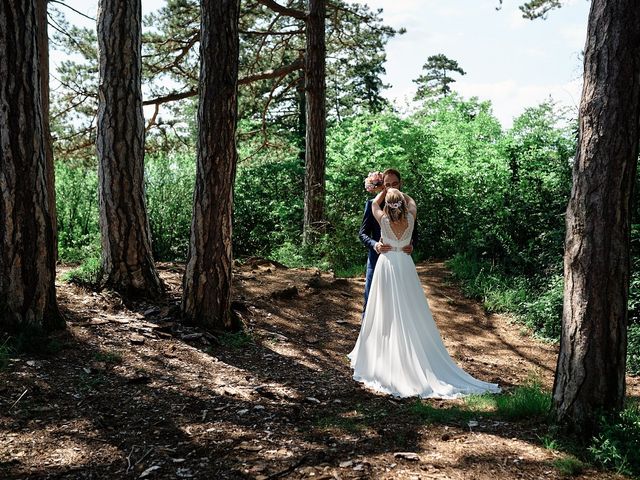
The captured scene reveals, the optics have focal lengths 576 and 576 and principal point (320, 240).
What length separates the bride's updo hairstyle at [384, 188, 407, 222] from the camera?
6.45 metres

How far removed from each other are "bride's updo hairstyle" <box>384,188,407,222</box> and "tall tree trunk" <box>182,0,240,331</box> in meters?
2.01

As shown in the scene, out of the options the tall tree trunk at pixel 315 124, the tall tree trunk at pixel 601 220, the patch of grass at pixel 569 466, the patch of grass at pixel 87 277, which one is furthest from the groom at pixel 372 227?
the tall tree trunk at pixel 315 124

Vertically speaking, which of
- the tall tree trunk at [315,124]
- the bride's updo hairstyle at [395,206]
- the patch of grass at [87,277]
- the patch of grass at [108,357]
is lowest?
the patch of grass at [108,357]

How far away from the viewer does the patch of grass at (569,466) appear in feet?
12.3

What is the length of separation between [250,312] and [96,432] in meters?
4.12

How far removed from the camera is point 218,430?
175 inches

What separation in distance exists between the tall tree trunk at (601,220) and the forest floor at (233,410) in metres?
0.52

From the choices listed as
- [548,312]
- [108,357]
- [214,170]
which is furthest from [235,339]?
[548,312]

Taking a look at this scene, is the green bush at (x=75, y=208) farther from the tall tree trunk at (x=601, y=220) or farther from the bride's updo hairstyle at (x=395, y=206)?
the tall tree trunk at (x=601, y=220)

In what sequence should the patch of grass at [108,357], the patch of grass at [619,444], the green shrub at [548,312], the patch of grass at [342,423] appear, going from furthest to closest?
1. the green shrub at [548,312]
2. the patch of grass at [108,357]
3. the patch of grass at [342,423]
4. the patch of grass at [619,444]

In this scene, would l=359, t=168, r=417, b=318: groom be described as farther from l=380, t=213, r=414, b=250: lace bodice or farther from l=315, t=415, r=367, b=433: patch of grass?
l=315, t=415, r=367, b=433: patch of grass

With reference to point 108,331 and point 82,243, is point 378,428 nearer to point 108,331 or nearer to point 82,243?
point 108,331

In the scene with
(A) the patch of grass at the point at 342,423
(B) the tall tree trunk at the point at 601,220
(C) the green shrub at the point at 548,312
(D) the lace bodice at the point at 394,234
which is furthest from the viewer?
(C) the green shrub at the point at 548,312

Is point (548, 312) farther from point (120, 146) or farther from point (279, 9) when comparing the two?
point (279, 9)
